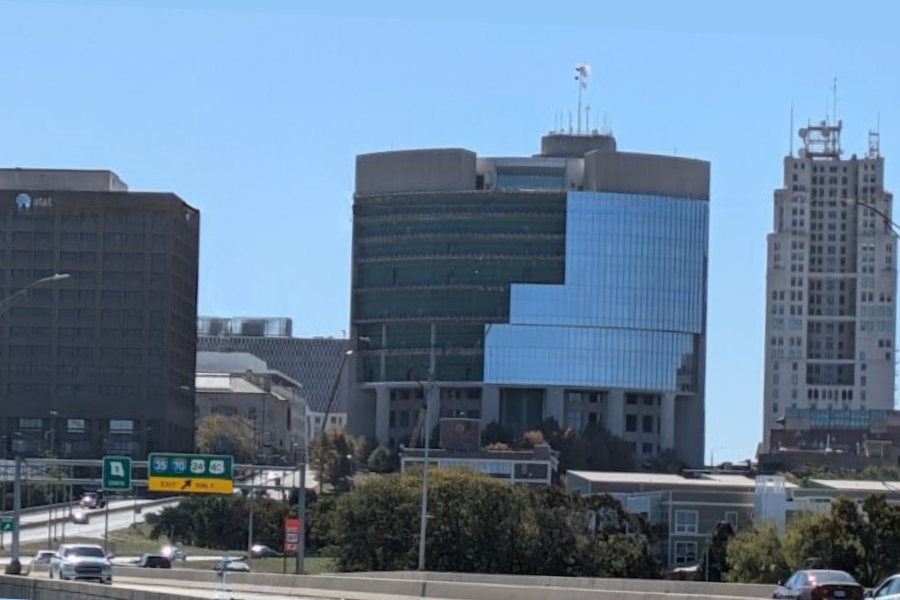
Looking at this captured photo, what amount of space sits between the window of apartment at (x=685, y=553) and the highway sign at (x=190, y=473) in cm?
7296

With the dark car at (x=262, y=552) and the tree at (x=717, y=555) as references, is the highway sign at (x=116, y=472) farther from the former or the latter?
the tree at (x=717, y=555)

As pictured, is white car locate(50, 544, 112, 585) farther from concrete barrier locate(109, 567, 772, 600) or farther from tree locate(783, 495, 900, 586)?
tree locate(783, 495, 900, 586)

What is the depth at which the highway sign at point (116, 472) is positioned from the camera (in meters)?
128

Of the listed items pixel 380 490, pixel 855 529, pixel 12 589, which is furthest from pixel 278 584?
pixel 380 490

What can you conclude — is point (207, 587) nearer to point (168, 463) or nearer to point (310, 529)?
point (168, 463)

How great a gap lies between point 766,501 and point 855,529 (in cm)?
6574

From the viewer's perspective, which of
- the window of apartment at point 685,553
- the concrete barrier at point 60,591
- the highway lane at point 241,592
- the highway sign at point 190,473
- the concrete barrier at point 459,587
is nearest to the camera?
the concrete barrier at point 60,591

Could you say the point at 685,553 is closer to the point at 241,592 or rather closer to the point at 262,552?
the point at 262,552

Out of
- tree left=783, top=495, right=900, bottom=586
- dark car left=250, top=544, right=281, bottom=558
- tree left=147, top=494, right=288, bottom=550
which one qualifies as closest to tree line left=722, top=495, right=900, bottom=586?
tree left=783, top=495, right=900, bottom=586

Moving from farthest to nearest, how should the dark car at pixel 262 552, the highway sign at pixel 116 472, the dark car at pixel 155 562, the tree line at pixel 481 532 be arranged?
the dark car at pixel 262 552, the tree line at pixel 481 532, the highway sign at pixel 116 472, the dark car at pixel 155 562

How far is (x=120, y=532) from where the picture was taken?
199375 millimetres

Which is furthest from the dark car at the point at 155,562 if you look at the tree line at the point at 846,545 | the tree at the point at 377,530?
the tree line at the point at 846,545

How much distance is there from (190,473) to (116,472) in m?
4.36

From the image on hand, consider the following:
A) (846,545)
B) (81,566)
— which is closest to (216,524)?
(846,545)
